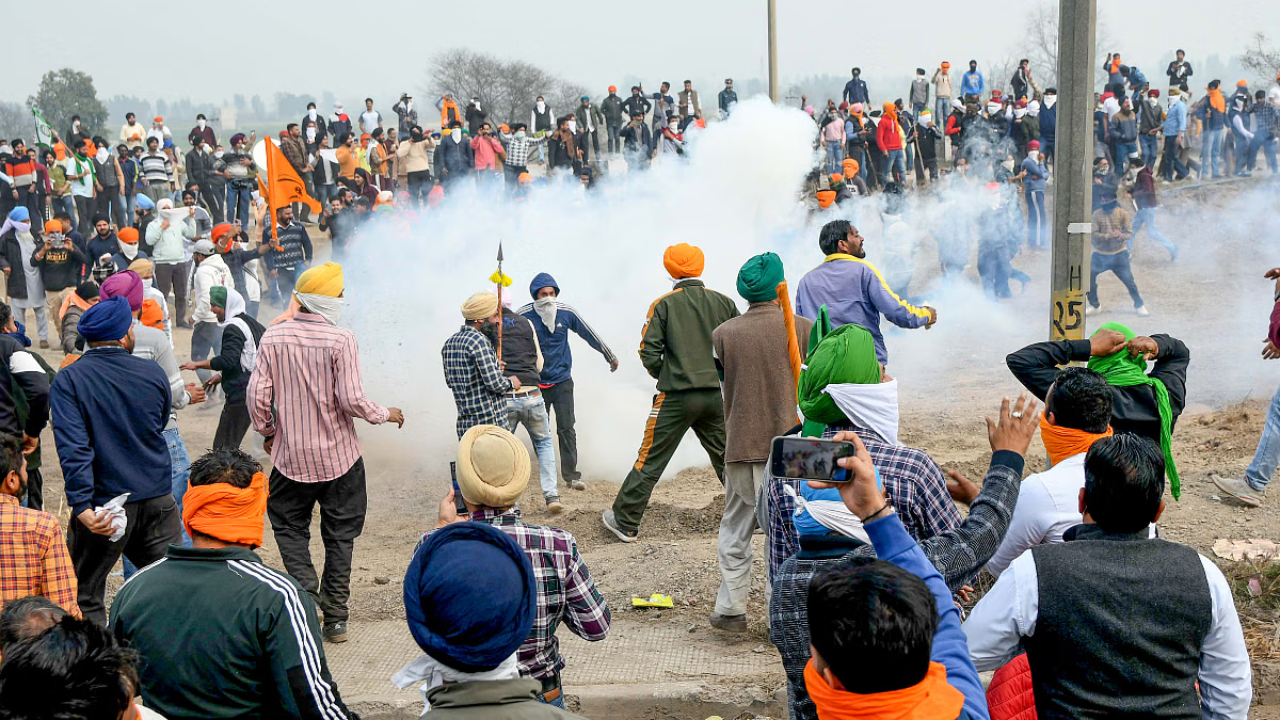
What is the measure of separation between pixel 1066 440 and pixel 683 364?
3.30 m

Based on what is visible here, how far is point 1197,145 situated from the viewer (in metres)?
21.0

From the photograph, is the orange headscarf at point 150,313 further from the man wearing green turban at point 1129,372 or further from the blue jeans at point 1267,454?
the blue jeans at point 1267,454

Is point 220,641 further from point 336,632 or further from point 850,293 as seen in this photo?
point 850,293

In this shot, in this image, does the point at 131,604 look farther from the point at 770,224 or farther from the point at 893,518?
the point at 770,224

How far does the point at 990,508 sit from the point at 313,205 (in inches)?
482

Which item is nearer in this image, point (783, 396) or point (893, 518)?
point (893, 518)

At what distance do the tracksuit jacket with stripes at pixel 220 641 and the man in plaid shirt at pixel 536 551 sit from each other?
561mm

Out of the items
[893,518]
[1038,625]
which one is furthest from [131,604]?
[1038,625]

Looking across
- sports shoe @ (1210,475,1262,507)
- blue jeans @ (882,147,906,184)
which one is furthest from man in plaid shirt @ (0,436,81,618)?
blue jeans @ (882,147,906,184)

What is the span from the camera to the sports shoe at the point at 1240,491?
272 inches

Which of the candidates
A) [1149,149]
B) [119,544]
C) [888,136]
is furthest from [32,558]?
[1149,149]

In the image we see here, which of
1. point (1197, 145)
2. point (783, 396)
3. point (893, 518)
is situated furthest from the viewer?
point (1197, 145)

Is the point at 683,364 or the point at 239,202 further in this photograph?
the point at 239,202

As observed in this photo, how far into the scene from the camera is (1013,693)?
281 centimetres
